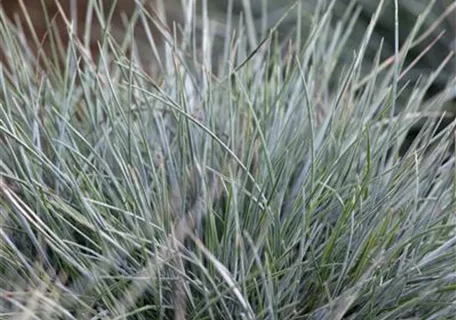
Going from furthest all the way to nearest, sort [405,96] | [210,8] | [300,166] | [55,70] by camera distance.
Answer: [210,8]
[405,96]
[55,70]
[300,166]

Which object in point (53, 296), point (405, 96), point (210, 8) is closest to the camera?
point (53, 296)

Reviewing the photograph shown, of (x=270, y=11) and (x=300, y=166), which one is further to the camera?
(x=270, y=11)

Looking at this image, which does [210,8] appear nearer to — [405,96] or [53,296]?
[405,96]

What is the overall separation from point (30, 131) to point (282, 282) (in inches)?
19.5

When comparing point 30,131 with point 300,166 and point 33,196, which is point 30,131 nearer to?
point 33,196

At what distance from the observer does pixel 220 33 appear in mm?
2125

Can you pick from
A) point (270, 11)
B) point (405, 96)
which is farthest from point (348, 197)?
point (270, 11)

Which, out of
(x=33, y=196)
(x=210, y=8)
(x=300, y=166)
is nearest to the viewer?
(x=33, y=196)

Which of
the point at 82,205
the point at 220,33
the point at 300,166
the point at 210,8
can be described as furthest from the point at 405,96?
the point at 82,205

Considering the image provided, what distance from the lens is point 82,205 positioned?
106cm

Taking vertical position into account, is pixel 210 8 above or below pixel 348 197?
below

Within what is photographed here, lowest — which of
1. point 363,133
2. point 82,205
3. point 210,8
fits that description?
point 210,8

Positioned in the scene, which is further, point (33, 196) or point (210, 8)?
point (210, 8)

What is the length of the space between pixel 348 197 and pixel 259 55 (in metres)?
0.52
